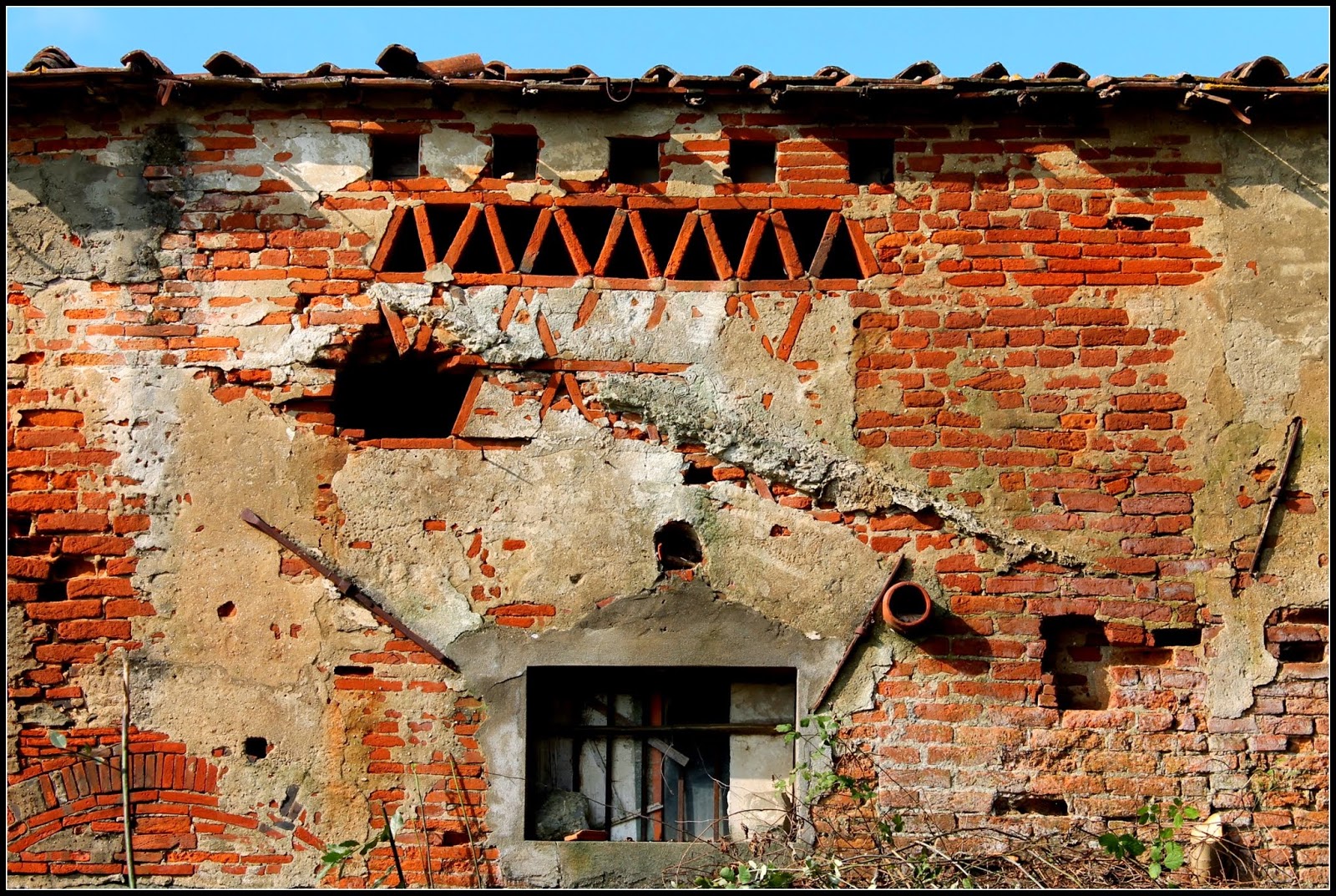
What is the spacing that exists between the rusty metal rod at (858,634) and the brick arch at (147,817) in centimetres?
236

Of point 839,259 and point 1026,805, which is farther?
point 839,259

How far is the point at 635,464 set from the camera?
5820 millimetres

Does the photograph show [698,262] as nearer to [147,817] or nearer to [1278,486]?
[1278,486]

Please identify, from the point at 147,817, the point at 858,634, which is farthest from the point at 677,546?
the point at 147,817

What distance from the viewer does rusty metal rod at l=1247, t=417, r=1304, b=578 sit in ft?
18.8

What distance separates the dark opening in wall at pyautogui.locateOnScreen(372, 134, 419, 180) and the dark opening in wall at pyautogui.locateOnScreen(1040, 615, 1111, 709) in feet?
12.6

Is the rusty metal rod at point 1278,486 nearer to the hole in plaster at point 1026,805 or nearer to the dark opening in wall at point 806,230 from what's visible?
the hole in plaster at point 1026,805

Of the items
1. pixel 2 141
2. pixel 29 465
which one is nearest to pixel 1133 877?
pixel 29 465

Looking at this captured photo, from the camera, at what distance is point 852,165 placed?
629 centimetres

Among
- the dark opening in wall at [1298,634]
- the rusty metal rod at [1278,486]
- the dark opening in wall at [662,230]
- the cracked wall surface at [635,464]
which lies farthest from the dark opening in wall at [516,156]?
the dark opening in wall at [1298,634]

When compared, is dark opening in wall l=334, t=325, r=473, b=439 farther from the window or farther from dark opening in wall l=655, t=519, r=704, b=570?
the window

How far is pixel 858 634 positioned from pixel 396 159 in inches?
131

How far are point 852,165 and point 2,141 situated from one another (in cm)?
429

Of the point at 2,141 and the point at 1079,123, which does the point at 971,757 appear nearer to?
the point at 1079,123
